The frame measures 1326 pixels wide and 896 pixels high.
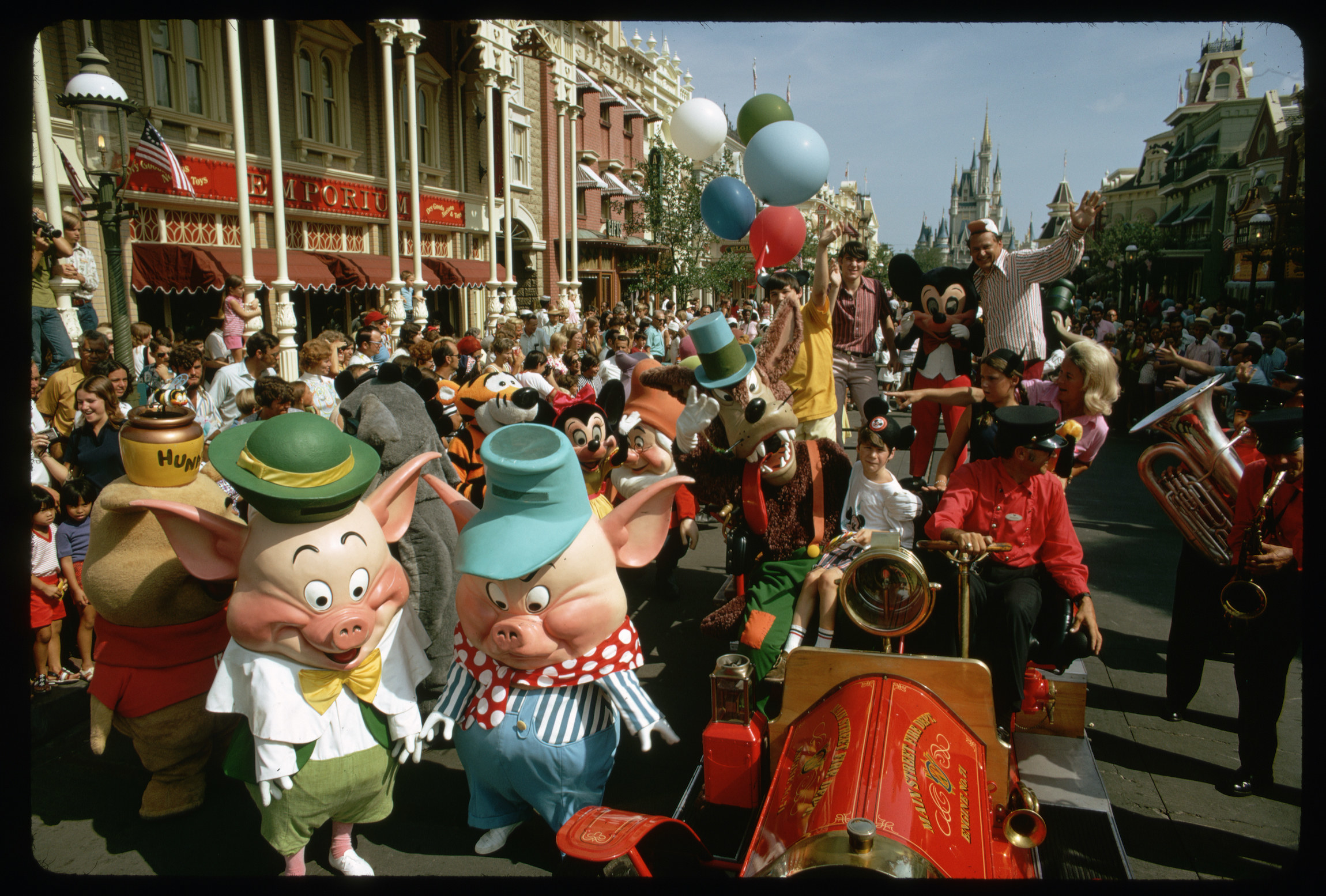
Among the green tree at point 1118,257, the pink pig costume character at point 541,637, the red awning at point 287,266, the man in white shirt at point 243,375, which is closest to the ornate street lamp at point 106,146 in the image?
the man in white shirt at point 243,375

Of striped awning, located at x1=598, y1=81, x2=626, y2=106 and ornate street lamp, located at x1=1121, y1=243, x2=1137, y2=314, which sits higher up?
striped awning, located at x1=598, y1=81, x2=626, y2=106

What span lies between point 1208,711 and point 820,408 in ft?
8.93

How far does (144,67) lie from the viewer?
11812 mm

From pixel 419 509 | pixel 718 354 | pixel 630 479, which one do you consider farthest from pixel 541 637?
pixel 630 479

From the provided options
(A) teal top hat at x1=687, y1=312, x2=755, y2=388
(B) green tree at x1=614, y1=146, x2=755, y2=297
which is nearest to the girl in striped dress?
(A) teal top hat at x1=687, y1=312, x2=755, y2=388

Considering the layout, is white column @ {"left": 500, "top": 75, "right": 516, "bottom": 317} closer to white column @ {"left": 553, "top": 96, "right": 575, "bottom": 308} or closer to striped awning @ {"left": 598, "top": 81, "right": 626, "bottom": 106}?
white column @ {"left": 553, "top": 96, "right": 575, "bottom": 308}

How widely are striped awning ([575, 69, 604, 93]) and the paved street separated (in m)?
21.1

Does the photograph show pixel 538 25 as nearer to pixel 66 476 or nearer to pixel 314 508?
pixel 66 476

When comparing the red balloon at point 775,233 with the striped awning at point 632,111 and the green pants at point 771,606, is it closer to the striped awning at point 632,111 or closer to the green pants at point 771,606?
the green pants at point 771,606

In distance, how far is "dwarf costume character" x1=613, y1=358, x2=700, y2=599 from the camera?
183 inches

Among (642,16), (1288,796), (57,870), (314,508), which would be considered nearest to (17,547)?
(314,508)

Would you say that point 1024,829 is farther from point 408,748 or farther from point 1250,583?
Result: point 408,748

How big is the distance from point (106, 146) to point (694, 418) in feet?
14.8

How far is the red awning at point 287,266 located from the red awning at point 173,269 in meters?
0.22
